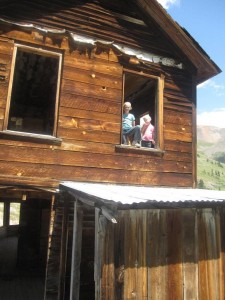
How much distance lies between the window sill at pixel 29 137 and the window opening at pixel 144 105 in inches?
79.7

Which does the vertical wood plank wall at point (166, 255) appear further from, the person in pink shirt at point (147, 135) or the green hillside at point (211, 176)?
the green hillside at point (211, 176)

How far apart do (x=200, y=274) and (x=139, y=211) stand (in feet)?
5.11

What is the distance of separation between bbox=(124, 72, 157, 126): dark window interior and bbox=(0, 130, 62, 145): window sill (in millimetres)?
4009

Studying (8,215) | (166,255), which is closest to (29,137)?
(166,255)

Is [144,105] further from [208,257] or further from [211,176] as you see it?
[211,176]

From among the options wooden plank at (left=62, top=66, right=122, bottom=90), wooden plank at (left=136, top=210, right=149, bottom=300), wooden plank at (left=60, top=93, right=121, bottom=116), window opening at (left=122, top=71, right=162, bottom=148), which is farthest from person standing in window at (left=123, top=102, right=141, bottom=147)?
wooden plank at (left=136, top=210, right=149, bottom=300)

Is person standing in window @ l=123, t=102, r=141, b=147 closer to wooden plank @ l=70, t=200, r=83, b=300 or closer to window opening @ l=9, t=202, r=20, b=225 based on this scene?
wooden plank @ l=70, t=200, r=83, b=300

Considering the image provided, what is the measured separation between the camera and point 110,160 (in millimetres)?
7055

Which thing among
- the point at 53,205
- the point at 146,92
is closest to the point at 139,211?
the point at 53,205

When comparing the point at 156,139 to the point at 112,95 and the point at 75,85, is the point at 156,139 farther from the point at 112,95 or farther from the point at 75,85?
the point at 75,85

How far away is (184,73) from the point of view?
8.57 meters

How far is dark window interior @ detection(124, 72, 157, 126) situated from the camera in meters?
9.69

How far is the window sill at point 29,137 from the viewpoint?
614cm

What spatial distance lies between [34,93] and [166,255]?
8.86 m
